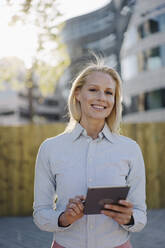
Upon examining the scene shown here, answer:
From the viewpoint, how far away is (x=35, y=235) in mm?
5883

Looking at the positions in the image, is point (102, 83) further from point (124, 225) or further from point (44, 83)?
point (44, 83)

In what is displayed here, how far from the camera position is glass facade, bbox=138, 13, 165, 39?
28.5 meters

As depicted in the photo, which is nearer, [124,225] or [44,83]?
[124,225]

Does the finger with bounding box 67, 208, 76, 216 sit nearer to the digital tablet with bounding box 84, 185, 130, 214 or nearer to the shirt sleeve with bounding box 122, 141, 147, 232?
the digital tablet with bounding box 84, 185, 130, 214

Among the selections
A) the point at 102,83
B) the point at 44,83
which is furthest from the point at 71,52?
the point at 102,83

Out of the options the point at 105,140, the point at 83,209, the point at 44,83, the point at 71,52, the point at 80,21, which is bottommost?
the point at 83,209

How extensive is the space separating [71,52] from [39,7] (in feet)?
107

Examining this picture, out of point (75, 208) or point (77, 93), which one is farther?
point (77, 93)

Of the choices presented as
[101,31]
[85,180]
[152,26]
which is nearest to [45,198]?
[85,180]

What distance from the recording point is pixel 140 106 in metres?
32.4

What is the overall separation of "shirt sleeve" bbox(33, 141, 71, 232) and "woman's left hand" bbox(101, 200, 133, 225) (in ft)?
1.00

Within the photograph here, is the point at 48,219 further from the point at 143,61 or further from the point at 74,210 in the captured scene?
the point at 143,61

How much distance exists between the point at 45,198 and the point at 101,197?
1.46 ft

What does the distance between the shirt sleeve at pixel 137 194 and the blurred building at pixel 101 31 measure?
26381mm
